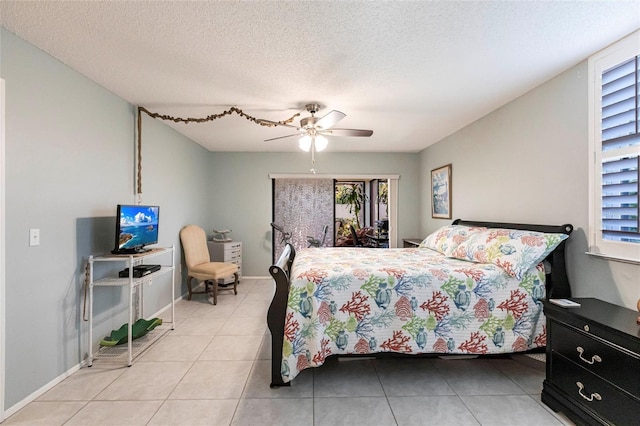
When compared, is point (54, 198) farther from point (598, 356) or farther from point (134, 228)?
point (598, 356)

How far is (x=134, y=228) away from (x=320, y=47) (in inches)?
88.6

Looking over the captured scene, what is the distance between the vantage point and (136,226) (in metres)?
2.78

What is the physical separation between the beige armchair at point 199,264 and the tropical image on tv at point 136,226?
1.06 meters

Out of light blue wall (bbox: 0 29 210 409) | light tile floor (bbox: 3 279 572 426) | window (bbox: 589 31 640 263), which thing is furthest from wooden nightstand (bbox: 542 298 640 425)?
light blue wall (bbox: 0 29 210 409)

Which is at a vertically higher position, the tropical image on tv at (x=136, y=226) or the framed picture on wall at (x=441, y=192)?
the framed picture on wall at (x=441, y=192)

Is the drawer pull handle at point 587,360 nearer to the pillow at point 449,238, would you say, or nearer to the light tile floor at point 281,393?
the light tile floor at point 281,393

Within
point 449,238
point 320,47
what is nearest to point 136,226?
point 320,47

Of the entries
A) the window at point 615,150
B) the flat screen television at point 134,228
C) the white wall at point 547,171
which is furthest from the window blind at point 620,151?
the flat screen television at point 134,228

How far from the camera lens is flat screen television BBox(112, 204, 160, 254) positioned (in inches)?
101

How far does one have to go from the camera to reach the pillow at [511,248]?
2.21 m

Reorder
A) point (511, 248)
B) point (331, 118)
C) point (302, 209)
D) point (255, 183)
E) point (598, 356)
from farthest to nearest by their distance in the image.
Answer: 1. point (302, 209)
2. point (255, 183)
3. point (331, 118)
4. point (511, 248)
5. point (598, 356)

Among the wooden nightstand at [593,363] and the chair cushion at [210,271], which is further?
the chair cushion at [210,271]

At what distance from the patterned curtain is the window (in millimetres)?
4249

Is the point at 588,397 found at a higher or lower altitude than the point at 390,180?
lower
